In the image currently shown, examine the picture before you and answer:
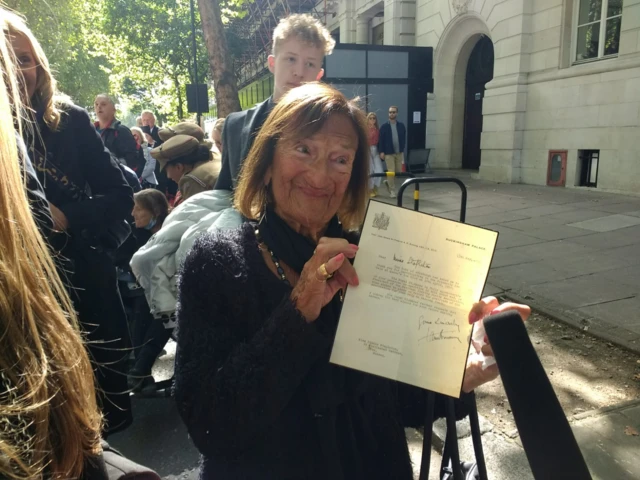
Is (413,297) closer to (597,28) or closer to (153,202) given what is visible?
(153,202)

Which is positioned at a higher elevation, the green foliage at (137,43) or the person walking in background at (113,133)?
the green foliage at (137,43)

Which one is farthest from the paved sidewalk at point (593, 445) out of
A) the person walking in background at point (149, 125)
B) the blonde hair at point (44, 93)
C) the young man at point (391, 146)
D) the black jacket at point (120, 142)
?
the person walking in background at point (149, 125)

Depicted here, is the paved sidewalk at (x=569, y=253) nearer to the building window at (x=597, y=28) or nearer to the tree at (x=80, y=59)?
the building window at (x=597, y=28)

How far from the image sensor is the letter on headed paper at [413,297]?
120cm

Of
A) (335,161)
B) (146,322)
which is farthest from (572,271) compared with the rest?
(335,161)

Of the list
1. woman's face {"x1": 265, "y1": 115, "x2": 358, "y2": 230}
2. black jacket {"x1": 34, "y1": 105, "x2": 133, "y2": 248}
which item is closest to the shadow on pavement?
black jacket {"x1": 34, "y1": 105, "x2": 133, "y2": 248}

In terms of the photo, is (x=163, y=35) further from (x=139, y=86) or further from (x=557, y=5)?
(x=557, y=5)

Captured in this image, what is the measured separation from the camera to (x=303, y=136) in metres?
1.45

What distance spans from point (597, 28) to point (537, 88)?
5.90 ft

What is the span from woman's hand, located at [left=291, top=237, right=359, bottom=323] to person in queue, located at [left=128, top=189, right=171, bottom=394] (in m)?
2.51

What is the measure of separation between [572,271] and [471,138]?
1167 centimetres

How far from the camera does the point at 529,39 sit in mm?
12281

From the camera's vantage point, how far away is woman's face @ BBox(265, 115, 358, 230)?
Answer: 1457 mm

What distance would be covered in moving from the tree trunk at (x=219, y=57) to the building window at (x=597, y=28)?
26.0ft
